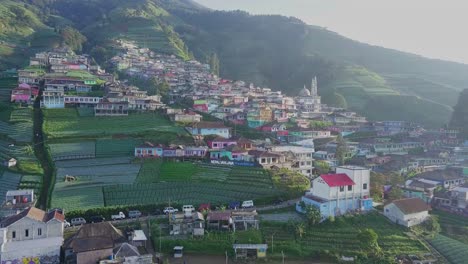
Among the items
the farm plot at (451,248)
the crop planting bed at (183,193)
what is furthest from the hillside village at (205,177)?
the farm plot at (451,248)

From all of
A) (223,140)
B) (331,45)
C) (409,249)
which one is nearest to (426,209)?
(409,249)

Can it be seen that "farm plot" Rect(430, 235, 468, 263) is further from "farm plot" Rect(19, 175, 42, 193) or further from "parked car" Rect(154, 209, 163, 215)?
"farm plot" Rect(19, 175, 42, 193)

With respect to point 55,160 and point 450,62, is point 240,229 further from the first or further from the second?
point 450,62

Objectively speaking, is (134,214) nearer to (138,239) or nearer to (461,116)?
(138,239)

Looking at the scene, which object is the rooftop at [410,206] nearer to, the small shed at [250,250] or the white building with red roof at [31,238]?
the small shed at [250,250]

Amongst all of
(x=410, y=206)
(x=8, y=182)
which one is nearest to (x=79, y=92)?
(x=8, y=182)

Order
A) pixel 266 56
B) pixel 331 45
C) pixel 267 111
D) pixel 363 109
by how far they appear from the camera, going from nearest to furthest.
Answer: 1. pixel 267 111
2. pixel 363 109
3. pixel 266 56
4. pixel 331 45

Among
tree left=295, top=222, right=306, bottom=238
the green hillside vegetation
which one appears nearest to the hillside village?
tree left=295, top=222, right=306, bottom=238
